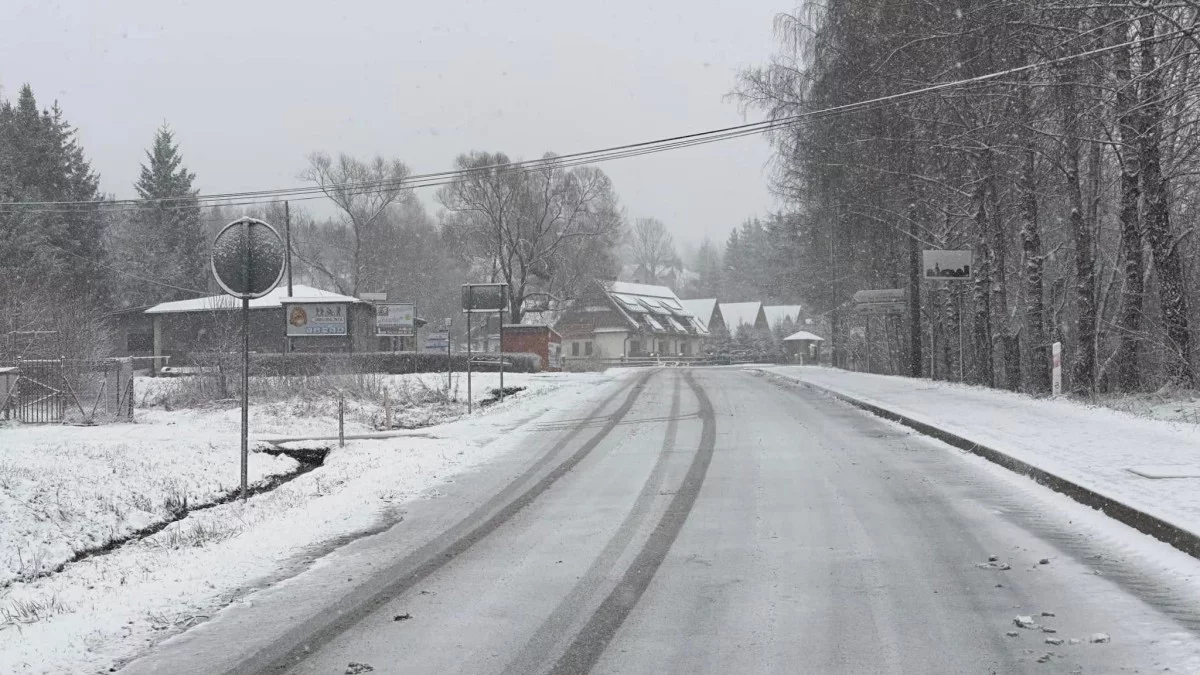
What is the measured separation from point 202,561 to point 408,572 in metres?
1.71

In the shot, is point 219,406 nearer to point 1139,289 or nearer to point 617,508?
point 617,508

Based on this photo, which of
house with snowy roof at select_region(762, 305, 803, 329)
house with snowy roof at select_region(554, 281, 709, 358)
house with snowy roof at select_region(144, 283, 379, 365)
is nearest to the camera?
house with snowy roof at select_region(144, 283, 379, 365)

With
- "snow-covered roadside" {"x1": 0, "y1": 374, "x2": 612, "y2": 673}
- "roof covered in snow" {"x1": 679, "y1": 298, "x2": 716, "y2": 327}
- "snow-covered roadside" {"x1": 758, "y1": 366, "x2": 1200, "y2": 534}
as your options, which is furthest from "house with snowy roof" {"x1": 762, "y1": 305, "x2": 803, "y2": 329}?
"snow-covered roadside" {"x1": 0, "y1": 374, "x2": 612, "y2": 673}

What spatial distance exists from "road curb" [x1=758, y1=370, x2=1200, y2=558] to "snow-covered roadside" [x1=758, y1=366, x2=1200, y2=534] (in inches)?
2.3

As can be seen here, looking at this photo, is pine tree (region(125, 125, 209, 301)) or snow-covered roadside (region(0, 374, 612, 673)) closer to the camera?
snow-covered roadside (region(0, 374, 612, 673))

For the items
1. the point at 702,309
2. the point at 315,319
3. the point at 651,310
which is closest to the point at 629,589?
the point at 315,319

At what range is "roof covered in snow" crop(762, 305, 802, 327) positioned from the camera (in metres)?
114

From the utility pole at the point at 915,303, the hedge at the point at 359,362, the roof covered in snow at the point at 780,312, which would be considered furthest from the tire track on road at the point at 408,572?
the roof covered in snow at the point at 780,312

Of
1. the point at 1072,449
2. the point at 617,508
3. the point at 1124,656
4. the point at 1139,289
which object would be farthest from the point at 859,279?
the point at 1124,656

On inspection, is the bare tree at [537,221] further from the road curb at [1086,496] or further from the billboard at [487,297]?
the road curb at [1086,496]

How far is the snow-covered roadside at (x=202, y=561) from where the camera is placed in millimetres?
5027

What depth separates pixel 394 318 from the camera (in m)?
46.9

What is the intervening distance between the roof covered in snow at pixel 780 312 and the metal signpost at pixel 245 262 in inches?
4098

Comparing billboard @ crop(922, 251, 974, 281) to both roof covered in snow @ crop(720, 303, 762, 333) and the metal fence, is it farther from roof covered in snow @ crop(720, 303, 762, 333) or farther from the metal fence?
roof covered in snow @ crop(720, 303, 762, 333)
